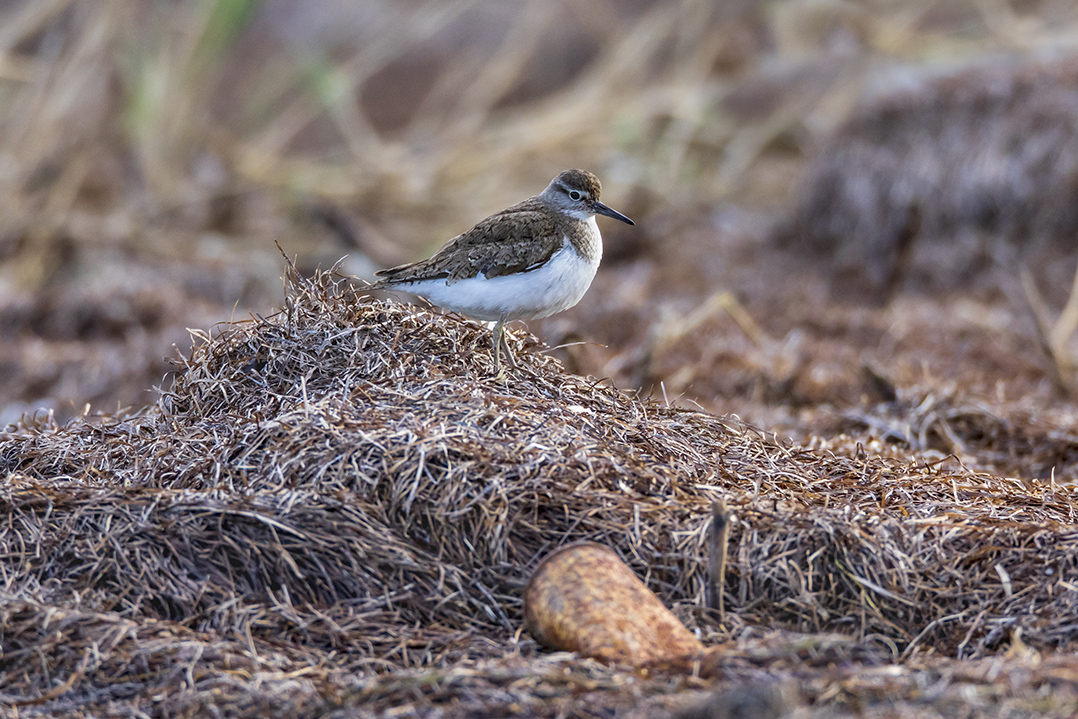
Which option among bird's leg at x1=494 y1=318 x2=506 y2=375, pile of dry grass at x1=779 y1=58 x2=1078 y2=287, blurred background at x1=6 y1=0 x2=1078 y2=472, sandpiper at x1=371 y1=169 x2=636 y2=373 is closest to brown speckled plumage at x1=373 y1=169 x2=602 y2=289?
sandpiper at x1=371 y1=169 x2=636 y2=373

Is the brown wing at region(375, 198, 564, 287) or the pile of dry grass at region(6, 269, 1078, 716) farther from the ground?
the brown wing at region(375, 198, 564, 287)

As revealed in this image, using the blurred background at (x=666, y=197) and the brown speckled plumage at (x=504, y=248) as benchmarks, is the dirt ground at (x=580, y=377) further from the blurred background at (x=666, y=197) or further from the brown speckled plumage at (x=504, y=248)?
the brown speckled plumage at (x=504, y=248)

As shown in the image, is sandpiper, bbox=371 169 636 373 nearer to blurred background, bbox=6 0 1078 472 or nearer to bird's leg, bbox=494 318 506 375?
bird's leg, bbox=494 318 506 375

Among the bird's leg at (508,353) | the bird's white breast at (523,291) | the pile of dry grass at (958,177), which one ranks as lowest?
the pile of dry grass at (958,177)

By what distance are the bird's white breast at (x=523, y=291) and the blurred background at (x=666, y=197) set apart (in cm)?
127

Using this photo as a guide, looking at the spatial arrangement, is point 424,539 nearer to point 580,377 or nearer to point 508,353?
point 508,353

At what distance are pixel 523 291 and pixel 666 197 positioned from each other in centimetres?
937

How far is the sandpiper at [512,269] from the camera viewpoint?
4.62 m

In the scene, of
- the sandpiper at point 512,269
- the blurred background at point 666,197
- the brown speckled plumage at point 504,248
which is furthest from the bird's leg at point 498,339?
the blurred background at point 666,197

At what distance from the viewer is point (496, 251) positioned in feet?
15.7

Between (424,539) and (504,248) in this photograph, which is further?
(504,248)

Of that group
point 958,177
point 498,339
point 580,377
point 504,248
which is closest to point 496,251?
point 504,248

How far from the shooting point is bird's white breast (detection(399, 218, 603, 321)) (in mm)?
4605

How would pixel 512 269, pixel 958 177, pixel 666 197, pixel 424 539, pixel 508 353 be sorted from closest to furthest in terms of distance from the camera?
pixel 424 539, pixel 508 353, pixel 512 269, pixel 958 177, pixel 666 197
